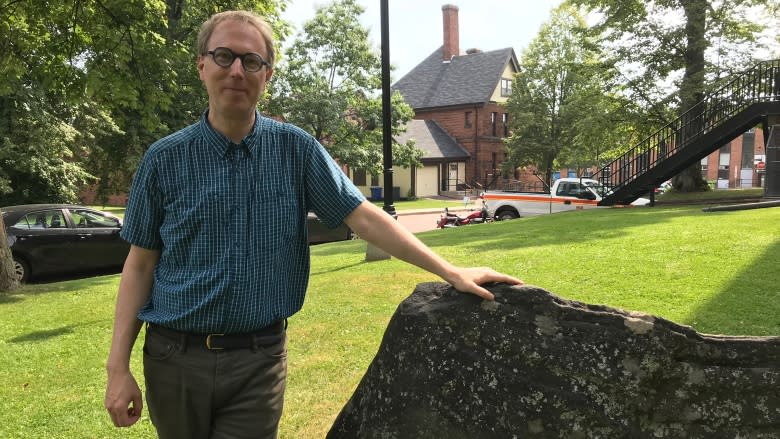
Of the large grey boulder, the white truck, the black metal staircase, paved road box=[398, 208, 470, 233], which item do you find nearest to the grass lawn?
the large grey boulder

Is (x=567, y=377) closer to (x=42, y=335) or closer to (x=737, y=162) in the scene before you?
(x=42, y=335)

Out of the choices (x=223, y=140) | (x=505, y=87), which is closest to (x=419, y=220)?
(x=223, y=140)

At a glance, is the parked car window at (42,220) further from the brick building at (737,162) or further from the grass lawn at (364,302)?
the brick building at (737,162)

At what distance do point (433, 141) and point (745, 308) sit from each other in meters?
42.6

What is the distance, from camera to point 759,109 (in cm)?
1688

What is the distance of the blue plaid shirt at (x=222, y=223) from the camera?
6.33 feet

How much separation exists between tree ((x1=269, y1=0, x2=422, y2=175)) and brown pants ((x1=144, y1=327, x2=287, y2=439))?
95.2ft

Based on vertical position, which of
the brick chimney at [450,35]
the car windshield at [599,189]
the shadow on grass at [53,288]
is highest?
the brick chimney at [450,35]

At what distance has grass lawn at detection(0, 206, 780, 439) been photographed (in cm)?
452

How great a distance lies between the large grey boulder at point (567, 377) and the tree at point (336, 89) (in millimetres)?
28944

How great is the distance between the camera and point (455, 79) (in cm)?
5075

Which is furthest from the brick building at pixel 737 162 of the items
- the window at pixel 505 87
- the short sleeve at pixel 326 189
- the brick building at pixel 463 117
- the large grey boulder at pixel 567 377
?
the short sleeve at pixel 326 189

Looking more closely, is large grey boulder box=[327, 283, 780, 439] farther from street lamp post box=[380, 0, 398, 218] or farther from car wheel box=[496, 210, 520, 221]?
car wheel box=[496, 210, 520, 221]

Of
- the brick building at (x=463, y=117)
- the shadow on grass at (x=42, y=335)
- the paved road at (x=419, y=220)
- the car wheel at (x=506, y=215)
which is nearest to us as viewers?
the shadow on grass at (x=42, y=335)
